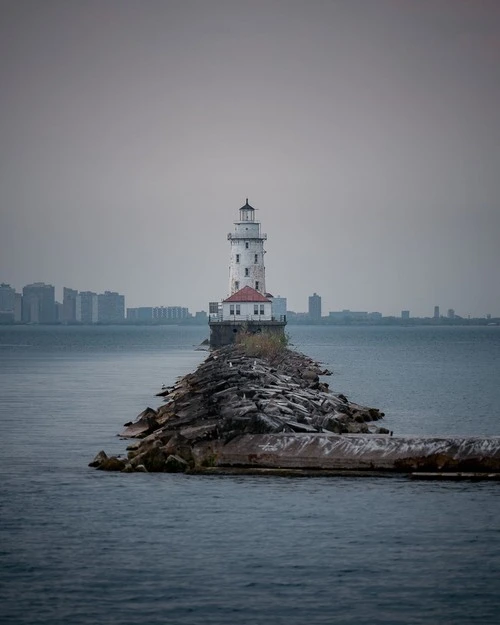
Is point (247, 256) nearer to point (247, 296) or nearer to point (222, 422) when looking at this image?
point (247, 296)

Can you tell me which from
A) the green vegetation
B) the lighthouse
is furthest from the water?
the lighthouse

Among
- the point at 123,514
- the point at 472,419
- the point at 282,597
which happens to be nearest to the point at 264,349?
the point at 472,419

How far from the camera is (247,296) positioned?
289 feet

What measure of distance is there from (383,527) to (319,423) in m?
7.91

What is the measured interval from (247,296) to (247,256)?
4.30 meters

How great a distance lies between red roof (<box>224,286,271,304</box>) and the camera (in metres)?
87.9

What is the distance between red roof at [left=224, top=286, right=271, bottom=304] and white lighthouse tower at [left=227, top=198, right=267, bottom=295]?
216 cm

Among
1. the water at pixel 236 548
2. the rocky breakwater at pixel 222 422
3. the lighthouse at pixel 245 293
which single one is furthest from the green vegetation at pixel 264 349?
the water at pixel 236 548

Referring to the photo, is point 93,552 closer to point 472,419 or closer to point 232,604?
point 232,604

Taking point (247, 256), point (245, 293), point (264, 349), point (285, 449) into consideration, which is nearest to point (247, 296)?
point (245, 293)

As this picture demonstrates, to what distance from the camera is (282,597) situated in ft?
44.7

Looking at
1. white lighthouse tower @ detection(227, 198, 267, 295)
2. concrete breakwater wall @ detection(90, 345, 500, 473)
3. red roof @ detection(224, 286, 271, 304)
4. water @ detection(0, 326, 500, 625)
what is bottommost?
water @ detection(0, 326, 500, 625)

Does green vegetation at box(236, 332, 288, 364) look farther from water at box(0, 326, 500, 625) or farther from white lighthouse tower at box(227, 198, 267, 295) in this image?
water at box(0, 326, 500, 625)

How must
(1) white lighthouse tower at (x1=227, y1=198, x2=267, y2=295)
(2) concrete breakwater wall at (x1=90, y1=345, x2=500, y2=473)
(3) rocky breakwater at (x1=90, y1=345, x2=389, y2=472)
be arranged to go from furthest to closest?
1. (1) white lighthouse tower at (x1=227, y1=198, x2=267, y2=295)
2. (3) rocky breakwater at (x1=90, y1=345, x2=389, y2=472)
3. (2) concrete breakwater wall at (x1=90, y1=345, x2=500, y2=473)
